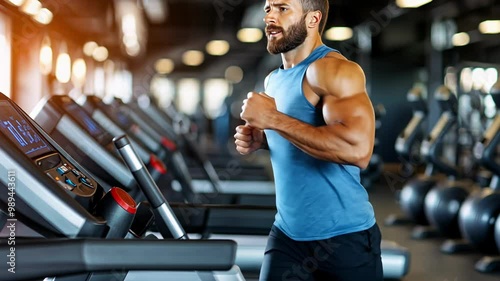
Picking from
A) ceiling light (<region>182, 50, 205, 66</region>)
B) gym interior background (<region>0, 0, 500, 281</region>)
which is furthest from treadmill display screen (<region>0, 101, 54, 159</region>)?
ceiling light (<region>182, 50, 205, 66</region>)

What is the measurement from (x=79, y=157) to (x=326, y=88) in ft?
3.66

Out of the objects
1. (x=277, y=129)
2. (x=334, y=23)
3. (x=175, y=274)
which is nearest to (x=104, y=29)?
(x=334, y=23)

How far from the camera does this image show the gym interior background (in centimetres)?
576

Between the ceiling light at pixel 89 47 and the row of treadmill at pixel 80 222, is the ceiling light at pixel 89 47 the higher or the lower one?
the lower one

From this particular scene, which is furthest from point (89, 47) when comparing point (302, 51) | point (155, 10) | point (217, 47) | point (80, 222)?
point (217, 47)

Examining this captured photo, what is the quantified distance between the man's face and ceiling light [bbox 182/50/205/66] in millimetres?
23269

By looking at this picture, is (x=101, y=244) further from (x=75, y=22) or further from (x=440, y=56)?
(x=440, y=56)

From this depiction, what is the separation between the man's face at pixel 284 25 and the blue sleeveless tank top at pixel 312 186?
67 mm

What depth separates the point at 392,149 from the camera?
13234mm

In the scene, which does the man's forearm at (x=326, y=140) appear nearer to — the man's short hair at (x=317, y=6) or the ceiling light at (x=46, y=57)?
the man's short hair at (x=317, y=6)

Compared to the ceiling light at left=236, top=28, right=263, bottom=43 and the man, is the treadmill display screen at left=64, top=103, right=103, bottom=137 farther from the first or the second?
the ceiling light at left=236, top=28, right=263, bottom=43

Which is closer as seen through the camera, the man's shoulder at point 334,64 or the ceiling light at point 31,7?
the man's shoulder at point 334,64

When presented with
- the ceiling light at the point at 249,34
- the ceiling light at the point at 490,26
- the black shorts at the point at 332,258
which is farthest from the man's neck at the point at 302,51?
the ceiling light at the point at 249,34

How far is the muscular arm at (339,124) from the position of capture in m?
1.66
